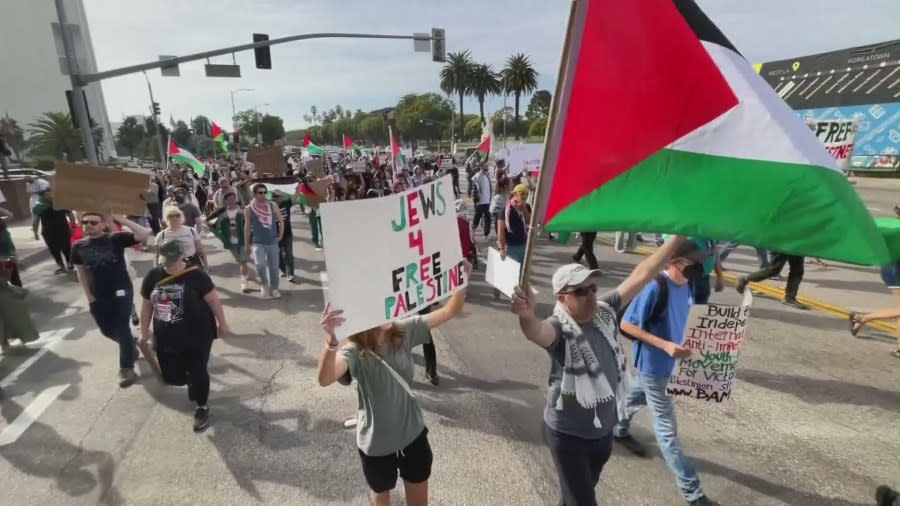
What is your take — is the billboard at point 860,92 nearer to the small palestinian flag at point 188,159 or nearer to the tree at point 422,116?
the small palestinian flag at point 188,159

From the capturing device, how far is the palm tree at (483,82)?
70.1m

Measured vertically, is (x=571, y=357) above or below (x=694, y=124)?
below

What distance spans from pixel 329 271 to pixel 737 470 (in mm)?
3275

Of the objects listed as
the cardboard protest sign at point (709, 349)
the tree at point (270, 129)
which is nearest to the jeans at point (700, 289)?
the cardboard protest sign at point (709, 349)

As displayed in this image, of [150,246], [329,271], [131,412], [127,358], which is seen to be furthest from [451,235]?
[150,246]

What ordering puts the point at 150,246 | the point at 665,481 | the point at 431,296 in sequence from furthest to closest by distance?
the point at 150,246 → the point at 665,481 → the point at 431,296

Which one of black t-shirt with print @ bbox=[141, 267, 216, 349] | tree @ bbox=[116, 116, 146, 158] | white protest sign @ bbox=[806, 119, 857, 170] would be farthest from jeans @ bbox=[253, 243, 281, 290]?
tree @ bbox=[116, 116, 146, 158]

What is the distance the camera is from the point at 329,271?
219cm

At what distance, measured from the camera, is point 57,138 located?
169ft

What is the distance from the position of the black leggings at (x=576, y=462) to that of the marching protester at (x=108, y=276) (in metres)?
4.69

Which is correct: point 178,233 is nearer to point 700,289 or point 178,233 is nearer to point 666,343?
point 666,343

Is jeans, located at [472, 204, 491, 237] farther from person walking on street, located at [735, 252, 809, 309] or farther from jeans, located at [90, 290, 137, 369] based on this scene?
jeans, located at [90, 290, 137, 369]

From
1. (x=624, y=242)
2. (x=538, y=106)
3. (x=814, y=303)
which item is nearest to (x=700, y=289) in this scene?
(x=814, y=303)

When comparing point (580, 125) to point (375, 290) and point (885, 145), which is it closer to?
point (375, 290)
